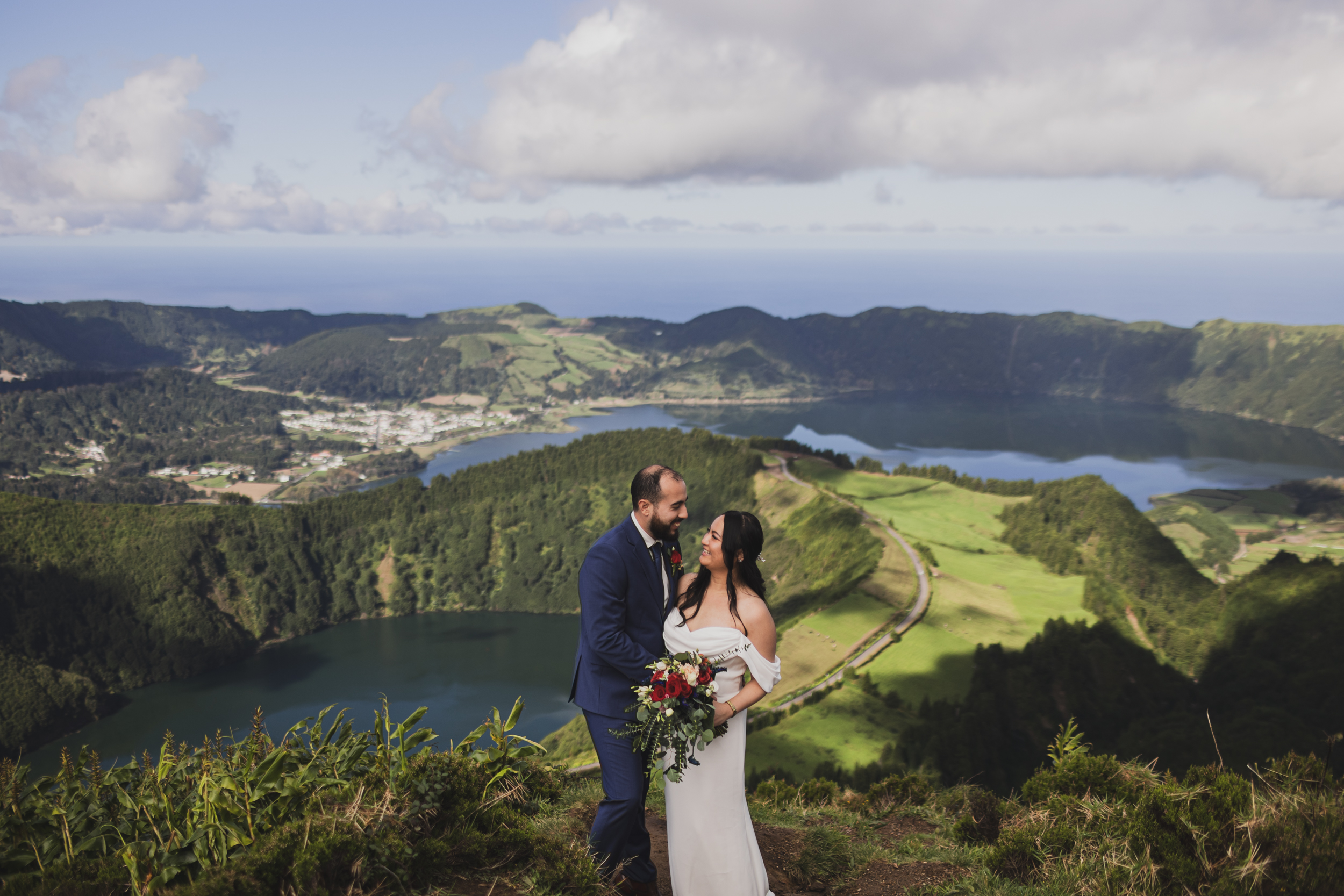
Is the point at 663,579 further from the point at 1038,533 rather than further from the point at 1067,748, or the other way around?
the point at 1038,533

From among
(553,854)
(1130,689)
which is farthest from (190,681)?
(553,854)

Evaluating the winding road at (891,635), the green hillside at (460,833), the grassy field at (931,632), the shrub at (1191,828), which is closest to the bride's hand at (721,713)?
the green hillside at (460,833)

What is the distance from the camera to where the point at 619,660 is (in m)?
5.78

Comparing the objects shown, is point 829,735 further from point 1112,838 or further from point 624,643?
point 624,643

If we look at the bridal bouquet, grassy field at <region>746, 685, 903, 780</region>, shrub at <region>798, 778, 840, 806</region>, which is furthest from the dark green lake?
the bridal bouquet

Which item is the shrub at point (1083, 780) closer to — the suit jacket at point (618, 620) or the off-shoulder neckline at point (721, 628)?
the off-shoulder neckline at point (721, 628)

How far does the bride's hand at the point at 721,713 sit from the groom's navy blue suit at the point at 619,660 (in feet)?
1.88

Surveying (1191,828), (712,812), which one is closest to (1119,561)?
(1191,828)

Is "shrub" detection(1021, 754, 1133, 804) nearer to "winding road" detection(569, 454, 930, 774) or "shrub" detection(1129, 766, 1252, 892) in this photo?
"shrub" detection(1129, 766, 1252, 892)

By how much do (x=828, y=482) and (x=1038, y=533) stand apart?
1138 inches

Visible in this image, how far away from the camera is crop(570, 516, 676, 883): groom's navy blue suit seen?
581 cm

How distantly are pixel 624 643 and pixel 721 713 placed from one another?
34.8 inches

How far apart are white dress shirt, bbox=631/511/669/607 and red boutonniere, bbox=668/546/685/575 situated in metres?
0.07

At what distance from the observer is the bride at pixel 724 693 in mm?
5727
